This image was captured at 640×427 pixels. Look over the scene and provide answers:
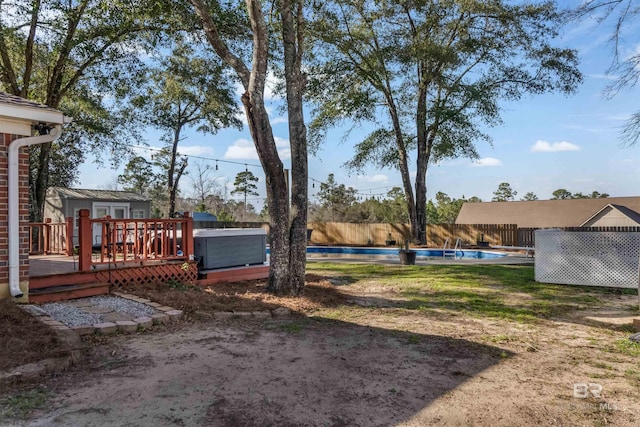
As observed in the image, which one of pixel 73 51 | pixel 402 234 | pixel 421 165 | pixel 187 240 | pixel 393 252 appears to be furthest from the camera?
pixel 402 234

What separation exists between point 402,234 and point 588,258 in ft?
49.0

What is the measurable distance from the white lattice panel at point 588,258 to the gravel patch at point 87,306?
302 inches

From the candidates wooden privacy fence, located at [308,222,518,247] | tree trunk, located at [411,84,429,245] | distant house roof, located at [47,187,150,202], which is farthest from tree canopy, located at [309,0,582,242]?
distant house roof, located at [47,187,150,202]

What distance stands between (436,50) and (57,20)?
1308 centimetres

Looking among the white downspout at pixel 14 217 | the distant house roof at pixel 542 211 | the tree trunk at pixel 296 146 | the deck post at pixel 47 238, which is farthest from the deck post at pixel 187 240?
the distant house roof at pixel 542 211

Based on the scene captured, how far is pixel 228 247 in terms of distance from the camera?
753cm

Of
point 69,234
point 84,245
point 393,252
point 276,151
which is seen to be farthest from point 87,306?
point 393,252

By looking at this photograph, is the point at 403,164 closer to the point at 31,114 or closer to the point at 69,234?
the point at 69,234

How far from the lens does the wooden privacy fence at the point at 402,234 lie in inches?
817

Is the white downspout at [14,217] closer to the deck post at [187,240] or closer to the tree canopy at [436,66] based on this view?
the deck post at [187,240]

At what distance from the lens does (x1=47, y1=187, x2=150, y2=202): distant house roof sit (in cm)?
1659

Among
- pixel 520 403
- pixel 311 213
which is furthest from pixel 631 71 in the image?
pixel 311 213

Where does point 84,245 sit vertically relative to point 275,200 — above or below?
below

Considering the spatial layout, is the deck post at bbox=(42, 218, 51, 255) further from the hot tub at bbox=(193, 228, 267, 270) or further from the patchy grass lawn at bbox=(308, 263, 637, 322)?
the patchy grass lawn at bbox=(308, 263, 637, 322)
